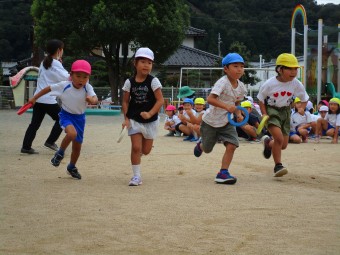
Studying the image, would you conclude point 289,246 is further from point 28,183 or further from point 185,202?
point 28,183

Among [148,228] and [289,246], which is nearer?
[289,246]

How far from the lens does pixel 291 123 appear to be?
1459 cm

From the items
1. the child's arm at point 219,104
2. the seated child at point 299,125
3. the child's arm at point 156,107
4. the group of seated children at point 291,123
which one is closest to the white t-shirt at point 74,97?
the child's arm at point 156,107

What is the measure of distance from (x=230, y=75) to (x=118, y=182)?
5.70ft

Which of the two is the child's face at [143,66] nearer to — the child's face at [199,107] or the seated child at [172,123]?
the child's face at [199,107]

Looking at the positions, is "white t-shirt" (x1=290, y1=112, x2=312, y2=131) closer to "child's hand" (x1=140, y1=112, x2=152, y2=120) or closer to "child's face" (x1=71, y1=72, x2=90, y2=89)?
"child's face" (x1=71, y1=72, x2=90, y2=89)

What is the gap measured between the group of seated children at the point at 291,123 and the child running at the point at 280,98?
579 centimetres

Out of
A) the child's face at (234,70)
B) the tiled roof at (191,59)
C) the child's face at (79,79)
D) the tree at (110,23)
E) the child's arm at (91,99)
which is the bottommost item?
the child's arm at (91,99)

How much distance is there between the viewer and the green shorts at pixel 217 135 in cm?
770

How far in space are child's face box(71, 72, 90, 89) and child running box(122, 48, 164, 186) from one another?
0.57 meters

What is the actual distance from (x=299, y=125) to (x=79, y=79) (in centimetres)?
807

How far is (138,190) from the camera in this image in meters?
6.72

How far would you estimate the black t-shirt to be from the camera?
736cm

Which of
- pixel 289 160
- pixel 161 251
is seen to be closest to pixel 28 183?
pixel 161 251
